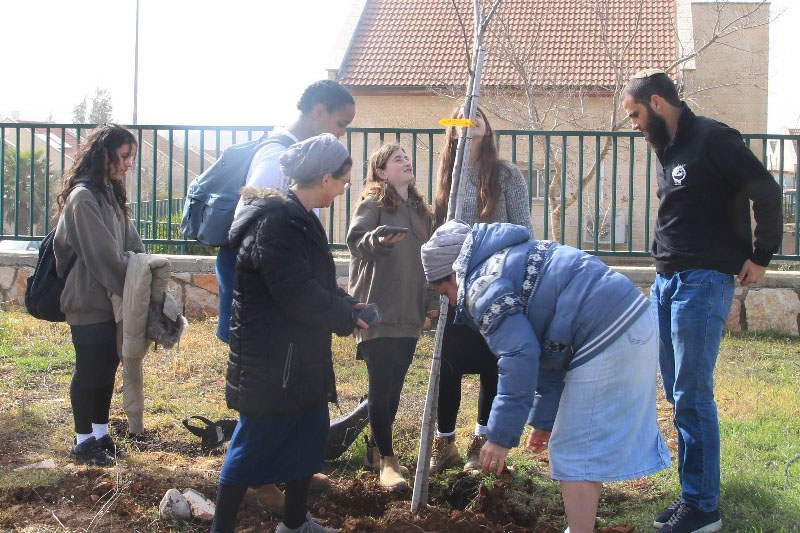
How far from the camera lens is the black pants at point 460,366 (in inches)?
167

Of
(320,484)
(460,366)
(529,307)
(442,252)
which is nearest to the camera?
(529,307)

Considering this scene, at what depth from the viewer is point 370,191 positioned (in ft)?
14.0

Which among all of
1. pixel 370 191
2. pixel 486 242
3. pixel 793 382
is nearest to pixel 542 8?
pixel 793 382

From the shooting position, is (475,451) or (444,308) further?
(475,451)

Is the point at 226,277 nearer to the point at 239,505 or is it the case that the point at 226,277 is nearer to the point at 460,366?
the point at 239,505

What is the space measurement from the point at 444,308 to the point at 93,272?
1.88 metres

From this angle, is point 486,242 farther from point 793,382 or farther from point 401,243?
point 793,382

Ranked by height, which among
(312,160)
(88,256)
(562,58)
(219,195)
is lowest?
(88,256)

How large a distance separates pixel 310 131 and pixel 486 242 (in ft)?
4.38

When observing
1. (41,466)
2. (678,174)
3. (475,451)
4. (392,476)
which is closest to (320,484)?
(392,476)

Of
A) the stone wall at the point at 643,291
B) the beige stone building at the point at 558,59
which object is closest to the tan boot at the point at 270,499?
the stone wall at the point at 643,291

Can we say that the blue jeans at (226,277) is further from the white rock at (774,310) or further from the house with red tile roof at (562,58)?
the house with red tile roof at (562,58)

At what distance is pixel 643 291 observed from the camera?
314 inches

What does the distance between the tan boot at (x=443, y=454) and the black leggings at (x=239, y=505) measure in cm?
112
